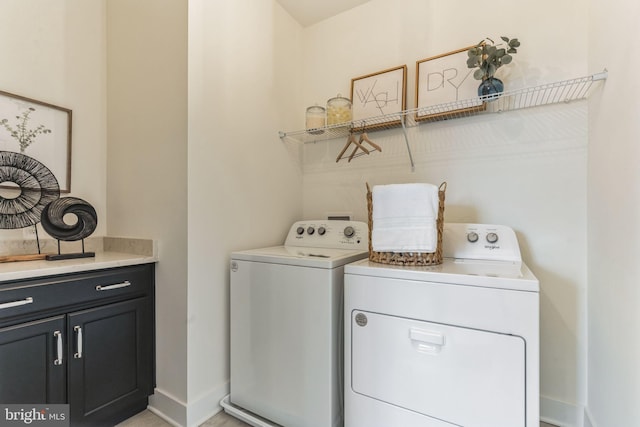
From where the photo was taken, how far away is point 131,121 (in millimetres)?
1711

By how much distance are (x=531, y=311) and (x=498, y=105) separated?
1176 millimetres

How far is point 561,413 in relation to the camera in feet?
4.74

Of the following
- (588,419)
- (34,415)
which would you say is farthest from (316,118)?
(588,419)

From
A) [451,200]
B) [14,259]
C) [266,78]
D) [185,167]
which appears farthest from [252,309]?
[266,78]

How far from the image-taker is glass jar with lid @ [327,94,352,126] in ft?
6.36

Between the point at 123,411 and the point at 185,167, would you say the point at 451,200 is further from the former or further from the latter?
the point at 123,411

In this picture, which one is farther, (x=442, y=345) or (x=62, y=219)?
(x=62, y=219)

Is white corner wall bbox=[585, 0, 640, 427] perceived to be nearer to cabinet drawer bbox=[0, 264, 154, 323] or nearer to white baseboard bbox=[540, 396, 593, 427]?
white baseboard bbox=[540, 396, 593, 427]

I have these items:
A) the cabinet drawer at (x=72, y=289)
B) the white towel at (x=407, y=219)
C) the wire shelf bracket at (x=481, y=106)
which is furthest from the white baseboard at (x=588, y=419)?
the cabinet drawer at (x=72, y=289)

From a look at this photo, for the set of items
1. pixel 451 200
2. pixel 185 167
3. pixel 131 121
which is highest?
pixel 131 121

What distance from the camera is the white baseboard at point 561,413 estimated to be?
1416mm

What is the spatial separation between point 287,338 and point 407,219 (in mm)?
818

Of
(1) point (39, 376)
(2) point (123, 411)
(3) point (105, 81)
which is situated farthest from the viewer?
(3) point (105, 81)

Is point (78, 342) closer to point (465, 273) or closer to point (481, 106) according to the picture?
point (465, 273)
